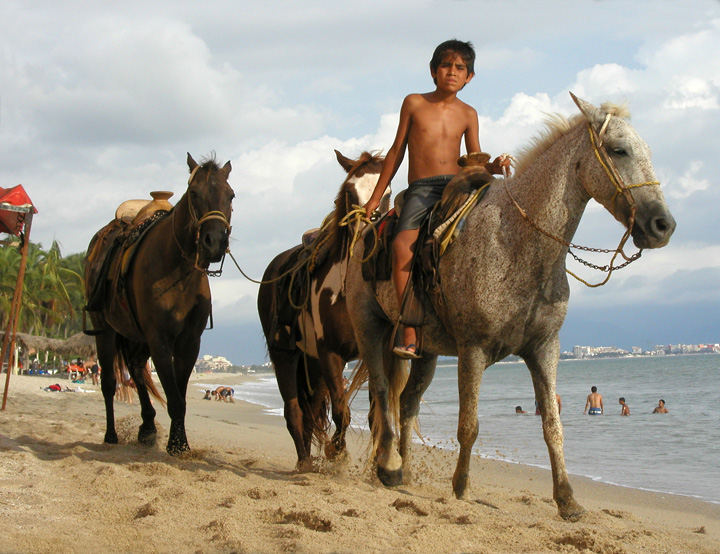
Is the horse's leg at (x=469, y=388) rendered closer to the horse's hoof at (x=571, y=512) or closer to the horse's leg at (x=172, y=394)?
the horse's hoof at (x=571, y=512)

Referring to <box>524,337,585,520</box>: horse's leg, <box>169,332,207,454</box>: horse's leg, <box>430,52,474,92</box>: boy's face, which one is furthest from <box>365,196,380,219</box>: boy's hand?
<box>169,332,207,454</box>: horse's leg

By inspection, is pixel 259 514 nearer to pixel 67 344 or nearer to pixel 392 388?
pixel 392 388

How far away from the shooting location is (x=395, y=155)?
6.12 m

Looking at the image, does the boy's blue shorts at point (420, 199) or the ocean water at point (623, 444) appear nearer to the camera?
the boy's blue shorts at point (420, 199)

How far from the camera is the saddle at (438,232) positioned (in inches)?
214

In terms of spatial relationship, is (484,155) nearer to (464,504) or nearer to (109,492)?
(464,504)

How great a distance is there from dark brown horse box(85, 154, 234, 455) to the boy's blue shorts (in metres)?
1.99

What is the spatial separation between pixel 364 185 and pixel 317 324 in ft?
4.10

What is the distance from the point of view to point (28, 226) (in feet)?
35.1

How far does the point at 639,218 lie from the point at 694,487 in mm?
7155

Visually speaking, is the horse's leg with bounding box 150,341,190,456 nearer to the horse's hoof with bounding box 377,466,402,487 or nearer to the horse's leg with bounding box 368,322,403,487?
the horse's leg with bounding box 368,322,403,487

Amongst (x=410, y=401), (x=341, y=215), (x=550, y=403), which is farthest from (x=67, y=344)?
(x=550, y=403)

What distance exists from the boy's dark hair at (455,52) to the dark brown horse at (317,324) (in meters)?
1.27

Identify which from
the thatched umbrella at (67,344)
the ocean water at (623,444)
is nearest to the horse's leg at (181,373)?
the ocean water at (623,444)
